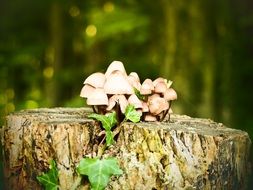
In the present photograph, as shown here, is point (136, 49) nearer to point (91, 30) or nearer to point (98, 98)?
point (91, 30)

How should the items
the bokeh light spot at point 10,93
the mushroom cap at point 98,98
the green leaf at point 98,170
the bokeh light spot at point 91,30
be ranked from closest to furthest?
the green leaf at point 98,170 < the mushroom cap at point 98,98 < the bokeh light spot at point 91,30 < the bokeh light spot at point 10,93

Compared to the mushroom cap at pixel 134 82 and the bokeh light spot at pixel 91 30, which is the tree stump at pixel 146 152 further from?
the bokeh light spot at pixel 91 30

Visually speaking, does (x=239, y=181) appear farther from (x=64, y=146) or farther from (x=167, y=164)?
(x=64, y=146)

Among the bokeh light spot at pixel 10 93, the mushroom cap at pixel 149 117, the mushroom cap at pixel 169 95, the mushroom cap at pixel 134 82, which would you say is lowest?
the mushroom cap at pixel 149 117

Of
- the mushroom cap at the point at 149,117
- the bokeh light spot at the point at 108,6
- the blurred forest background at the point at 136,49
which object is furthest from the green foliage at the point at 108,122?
the bokeh light spot at the point at 108,6

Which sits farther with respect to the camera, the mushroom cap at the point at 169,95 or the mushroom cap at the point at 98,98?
the mushroom cap at the point at 169,95

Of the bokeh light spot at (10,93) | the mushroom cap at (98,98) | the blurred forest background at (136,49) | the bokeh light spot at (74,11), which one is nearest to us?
the mushroom cap at (98,98)

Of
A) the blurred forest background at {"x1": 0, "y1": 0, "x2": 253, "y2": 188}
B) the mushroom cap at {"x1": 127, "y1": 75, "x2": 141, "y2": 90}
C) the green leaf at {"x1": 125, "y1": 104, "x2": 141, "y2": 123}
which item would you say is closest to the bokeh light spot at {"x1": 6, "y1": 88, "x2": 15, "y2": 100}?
the blurred forest background at {"x1": 0, "y1": 0, "x2": 253, "y2": 188}

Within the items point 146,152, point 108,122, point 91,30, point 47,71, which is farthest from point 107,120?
point 47,71
